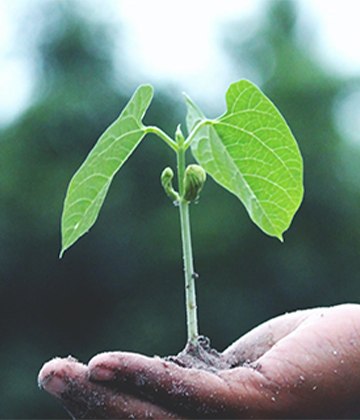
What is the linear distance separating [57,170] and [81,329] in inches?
56.3

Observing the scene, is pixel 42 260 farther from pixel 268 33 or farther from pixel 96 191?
pixel 96 191

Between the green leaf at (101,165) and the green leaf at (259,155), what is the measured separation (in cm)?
11

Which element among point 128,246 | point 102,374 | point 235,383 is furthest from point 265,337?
point 128,246

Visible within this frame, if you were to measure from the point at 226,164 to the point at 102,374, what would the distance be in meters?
0.40

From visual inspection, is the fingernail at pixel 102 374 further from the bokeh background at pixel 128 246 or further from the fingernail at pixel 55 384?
the bokeh background at pixel 128 246

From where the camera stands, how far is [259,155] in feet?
2.36

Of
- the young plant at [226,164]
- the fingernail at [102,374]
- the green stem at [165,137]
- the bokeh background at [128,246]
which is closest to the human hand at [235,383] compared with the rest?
the fingernail at [102,374]

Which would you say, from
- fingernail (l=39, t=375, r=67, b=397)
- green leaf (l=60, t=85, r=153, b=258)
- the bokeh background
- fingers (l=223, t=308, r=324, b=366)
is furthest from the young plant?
the bokeh background

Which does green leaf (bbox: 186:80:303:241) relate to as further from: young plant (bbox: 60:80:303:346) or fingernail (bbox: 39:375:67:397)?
fingernail (bbox: 39:375:67:397)

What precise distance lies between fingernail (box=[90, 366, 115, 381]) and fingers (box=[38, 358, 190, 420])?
10 millimetres

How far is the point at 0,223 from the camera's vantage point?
4.22 meters

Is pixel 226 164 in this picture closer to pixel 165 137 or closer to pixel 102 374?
pixel 165 137

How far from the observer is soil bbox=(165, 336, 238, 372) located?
607 millimetres

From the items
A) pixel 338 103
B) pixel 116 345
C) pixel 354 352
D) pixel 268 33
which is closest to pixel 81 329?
pixel 116 345
